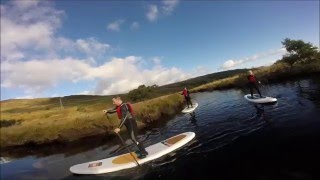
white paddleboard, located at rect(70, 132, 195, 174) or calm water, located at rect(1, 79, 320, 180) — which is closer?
calm water, located at rect(1, 79, 320, 180)

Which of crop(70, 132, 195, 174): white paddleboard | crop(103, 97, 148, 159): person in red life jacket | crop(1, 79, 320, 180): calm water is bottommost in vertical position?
crop(1, 79, 320, 180): calm water

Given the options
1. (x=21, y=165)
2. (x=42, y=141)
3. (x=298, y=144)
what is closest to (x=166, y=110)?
(x=42, y=141)

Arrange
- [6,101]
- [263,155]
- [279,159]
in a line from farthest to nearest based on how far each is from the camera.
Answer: [6,101]
[263,155]
[279,159]

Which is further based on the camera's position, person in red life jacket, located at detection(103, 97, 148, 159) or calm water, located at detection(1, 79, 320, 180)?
person in red life jacket, located at detection(103, 97, 148, 159)

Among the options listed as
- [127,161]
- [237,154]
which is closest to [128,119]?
[127,161]

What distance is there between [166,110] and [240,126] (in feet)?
57.5

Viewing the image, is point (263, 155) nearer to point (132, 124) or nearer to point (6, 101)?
point (132, 124)

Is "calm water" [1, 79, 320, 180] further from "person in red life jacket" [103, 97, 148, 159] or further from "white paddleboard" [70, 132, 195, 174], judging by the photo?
"person in red life jacket" [103, 97, 148, 159]

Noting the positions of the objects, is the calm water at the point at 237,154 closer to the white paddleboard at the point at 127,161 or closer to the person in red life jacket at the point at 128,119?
the white paddleboard at the point at 127,161

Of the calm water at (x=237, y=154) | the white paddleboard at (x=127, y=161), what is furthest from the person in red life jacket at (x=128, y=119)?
the calm water at (x=237, y=154)

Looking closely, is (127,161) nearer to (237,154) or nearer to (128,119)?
(128,119)

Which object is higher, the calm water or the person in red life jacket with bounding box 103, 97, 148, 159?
the person in red life jacket with bounding box 103, 97, 148, 159

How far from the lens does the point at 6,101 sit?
182 m

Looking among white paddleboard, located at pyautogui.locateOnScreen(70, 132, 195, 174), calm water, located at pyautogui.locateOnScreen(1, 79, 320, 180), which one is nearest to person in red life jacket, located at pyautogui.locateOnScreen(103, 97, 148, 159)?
white paddleboard, located at pyautogui.locateOnScreen(70, 132, 195, 174)
